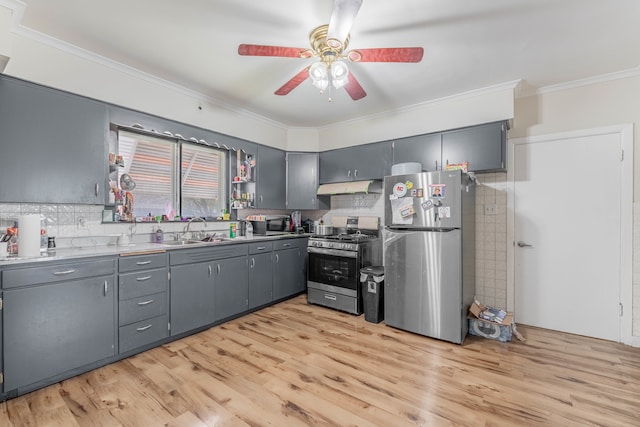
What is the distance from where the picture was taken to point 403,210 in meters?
3.04

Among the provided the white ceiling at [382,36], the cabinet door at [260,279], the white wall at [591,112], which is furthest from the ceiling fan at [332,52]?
the cabinet door at [260,279]

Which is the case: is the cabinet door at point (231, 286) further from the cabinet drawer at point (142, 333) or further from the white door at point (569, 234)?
the white door at point (569, 234)

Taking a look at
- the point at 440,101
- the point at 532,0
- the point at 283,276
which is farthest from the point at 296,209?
the point at 532,0

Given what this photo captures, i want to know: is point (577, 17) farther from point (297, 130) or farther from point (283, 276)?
point (283, 276)

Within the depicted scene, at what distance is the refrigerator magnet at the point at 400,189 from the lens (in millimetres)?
3045

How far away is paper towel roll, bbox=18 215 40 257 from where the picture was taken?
204cm

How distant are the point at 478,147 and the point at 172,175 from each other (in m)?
3.63

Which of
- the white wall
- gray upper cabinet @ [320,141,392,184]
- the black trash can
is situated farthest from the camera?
gray upper cabinet @ [320,141,392,184]

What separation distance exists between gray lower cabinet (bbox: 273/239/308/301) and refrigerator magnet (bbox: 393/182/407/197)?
1.72m

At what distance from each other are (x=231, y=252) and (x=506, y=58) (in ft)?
11.2

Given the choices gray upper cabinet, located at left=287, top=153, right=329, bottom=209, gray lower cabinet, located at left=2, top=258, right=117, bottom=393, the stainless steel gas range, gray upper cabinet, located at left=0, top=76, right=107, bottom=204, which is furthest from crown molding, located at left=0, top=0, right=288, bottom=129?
the stainless steel gas range

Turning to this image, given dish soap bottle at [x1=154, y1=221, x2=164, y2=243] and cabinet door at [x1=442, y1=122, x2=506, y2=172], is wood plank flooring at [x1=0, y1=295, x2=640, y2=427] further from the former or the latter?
cabinet door at [x1=442, y1=122, x2=506, y2=172]

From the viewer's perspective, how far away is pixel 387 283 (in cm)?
321

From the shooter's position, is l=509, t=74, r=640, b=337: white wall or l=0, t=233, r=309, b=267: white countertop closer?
l=0, t=233, r=309, b=267: white countertop
